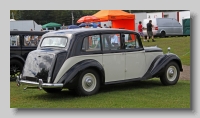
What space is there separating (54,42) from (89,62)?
3.70 ft

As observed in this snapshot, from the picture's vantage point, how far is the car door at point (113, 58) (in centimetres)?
980

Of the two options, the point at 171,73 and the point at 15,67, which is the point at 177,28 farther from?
the point at 15,67

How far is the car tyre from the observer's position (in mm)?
9109

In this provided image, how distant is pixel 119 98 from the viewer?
358 inches

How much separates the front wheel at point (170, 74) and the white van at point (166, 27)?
17301 millimetres

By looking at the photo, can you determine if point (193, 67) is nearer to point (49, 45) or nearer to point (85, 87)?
point (85, 87)

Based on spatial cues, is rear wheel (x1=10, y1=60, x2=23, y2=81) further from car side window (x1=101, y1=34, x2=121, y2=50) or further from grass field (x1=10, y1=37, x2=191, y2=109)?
car side window (x1=101, y1=34, x2=121, y2=50)

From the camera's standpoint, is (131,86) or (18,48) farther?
(18,48)

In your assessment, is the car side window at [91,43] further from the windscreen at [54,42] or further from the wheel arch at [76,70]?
the windscreen at [54,42]

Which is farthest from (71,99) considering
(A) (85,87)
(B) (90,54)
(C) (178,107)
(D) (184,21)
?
(D) (184,21)

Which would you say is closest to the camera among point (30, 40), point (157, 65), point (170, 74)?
point (157, 65)

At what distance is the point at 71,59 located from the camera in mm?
9039

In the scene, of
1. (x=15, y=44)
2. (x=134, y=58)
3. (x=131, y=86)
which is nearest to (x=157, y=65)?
(x=134, y=58)

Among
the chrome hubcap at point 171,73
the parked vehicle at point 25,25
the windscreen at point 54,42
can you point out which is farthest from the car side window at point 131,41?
the parked vehicle at point 25,25
